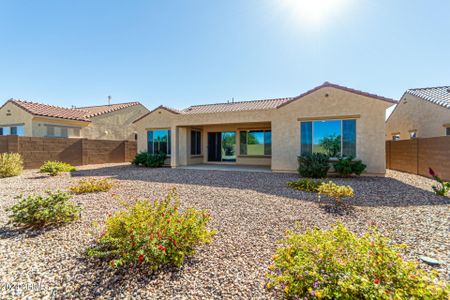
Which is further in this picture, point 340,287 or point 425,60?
point 425,60

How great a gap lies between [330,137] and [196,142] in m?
10.1

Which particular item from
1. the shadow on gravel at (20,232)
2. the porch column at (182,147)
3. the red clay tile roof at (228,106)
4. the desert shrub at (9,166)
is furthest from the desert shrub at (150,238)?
the red clay tile roof at (228,106)

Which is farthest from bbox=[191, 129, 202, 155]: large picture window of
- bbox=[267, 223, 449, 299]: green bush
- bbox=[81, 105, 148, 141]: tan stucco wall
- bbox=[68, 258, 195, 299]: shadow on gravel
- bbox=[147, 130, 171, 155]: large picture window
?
bbox=[267, 223, 449, 299]: green bush

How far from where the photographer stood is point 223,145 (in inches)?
699

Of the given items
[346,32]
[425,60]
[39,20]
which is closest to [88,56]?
[39,20]

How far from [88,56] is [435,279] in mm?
17843

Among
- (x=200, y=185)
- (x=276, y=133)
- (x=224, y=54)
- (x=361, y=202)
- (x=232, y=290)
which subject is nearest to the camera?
(x=232, y=290)

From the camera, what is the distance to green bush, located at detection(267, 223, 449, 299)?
6.64 ft

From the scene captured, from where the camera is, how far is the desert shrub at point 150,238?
290 cm

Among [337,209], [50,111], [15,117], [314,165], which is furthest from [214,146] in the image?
[15,117]

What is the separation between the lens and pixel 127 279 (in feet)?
9.00

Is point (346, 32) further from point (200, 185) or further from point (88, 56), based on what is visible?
point (88, 56)

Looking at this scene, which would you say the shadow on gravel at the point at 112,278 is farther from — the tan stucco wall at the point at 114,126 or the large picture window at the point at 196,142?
the tan stucco wall at the point at 114,126

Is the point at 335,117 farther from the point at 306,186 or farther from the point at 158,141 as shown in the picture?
the point at 158,141
